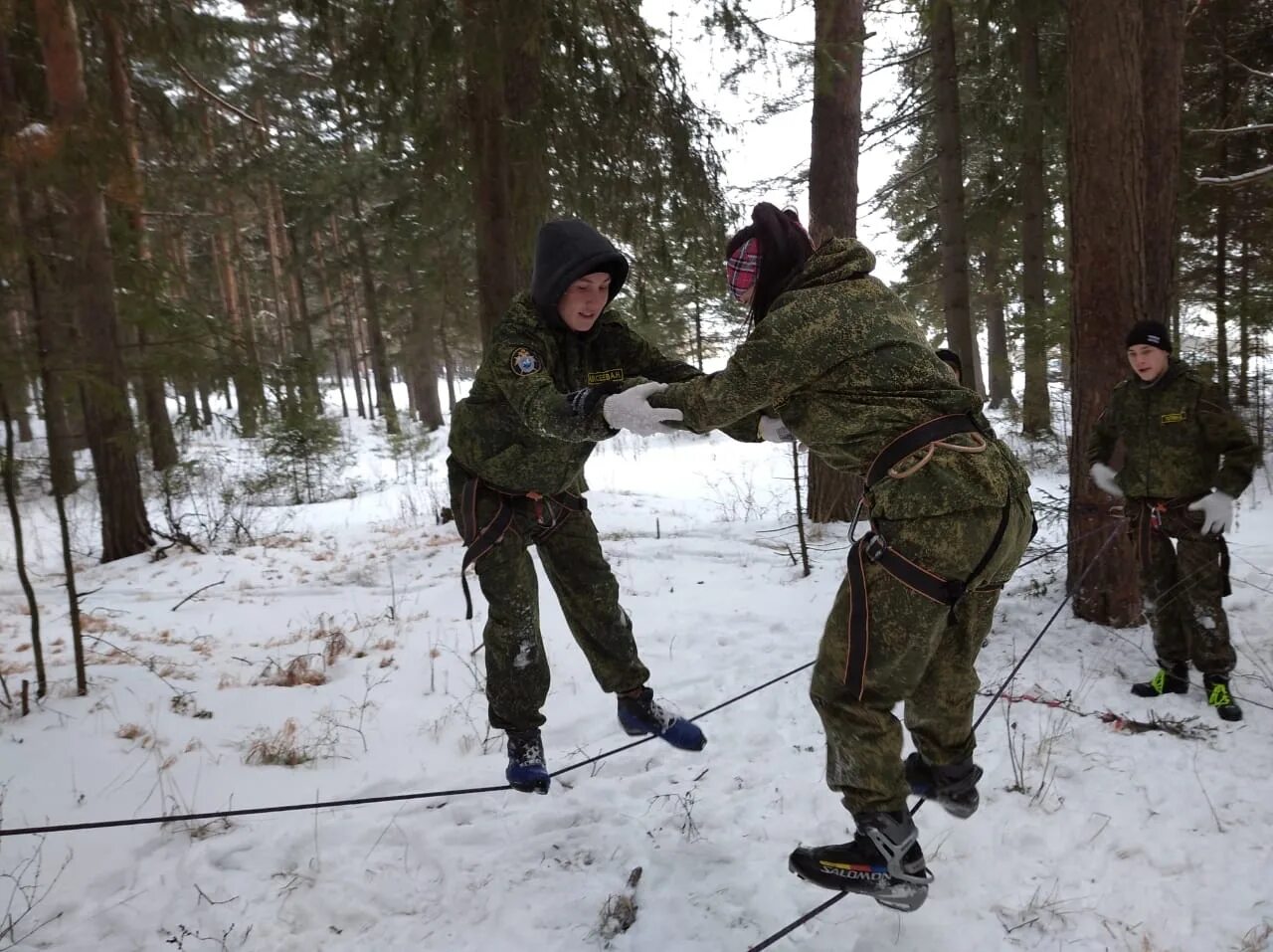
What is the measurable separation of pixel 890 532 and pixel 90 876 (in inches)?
135

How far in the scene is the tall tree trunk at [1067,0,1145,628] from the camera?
4.71 metres

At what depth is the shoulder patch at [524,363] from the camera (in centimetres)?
267

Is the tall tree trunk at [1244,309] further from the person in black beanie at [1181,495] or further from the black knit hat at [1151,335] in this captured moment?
the black knit hat at [1151,335]

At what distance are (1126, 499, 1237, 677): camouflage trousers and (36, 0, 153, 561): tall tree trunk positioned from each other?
654cm

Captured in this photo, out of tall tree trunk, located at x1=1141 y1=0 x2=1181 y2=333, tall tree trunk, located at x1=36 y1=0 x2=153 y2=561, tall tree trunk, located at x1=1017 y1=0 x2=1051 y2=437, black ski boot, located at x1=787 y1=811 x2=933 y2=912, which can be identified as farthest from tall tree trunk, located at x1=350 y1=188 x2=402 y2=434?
black ski boot, located at x1=787 y1=811 x2=933 y2=912

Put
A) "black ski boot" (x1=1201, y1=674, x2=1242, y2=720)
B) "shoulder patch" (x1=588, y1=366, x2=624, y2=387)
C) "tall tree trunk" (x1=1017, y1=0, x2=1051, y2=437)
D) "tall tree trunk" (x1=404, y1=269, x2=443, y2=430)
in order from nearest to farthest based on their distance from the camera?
"shoulder patch" (x1=588, y1=366, x2=624, y2=387), "black ski boot" (x1=1201, y1=674, x2=1242, y2=720), "tall tree trunk" (x1=1017, y1=0, x2=1051, y2=437), "tall tree trunk" (x1=404, y1=269, x2=443, y2=430)

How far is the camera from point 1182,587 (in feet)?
14.2

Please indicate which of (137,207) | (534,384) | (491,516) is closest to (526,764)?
(491,516)

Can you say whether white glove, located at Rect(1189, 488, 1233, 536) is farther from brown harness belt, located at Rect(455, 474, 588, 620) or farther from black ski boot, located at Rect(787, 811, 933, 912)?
brown harness belt, located at Rect(455, 474, 588, 620)

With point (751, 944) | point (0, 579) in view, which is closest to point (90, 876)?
point (751, 944)

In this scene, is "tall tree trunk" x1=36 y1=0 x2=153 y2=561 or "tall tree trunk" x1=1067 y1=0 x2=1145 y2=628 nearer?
"tall tree trunk" x1=36 y1=0 x2=153 y2=561

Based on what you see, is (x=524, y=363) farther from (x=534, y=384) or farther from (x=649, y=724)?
(x=649, y=724)

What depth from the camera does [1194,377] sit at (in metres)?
4.35

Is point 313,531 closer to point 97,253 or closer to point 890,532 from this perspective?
point 97,253
